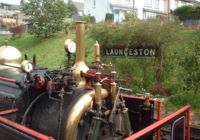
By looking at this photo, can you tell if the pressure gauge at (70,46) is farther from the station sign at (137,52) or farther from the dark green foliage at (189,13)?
the dark green foliage at (189,13)

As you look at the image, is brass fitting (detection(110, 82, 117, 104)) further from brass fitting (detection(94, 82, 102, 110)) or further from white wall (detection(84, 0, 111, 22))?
white wall (detection(84, 0, 111, 22))

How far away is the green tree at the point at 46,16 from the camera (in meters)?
29.4

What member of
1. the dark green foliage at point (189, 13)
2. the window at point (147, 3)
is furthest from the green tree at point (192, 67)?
the window at point (147, 3)

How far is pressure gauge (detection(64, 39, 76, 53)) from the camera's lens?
4188 mm

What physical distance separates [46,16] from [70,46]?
25.9 meters

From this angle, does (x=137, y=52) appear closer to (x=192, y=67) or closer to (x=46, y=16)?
(x=192, y=67)

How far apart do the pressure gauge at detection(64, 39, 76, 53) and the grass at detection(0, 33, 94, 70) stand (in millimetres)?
15965

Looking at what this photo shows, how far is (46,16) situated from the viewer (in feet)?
96.8

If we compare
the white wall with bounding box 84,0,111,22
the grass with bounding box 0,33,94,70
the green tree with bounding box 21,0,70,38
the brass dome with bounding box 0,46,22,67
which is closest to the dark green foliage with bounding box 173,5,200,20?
the green tree with bounding box 21,0,70,38

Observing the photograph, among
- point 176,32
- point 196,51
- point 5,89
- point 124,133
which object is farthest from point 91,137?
point 176,32

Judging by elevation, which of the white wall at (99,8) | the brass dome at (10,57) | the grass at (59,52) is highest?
the white wall at (99,8)

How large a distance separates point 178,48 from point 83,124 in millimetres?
8999

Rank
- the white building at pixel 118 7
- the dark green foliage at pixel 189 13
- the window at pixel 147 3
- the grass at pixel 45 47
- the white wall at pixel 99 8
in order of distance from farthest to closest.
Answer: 1. the window at pixel 147 3
2. the white building at pixel 118 7
3. the white wall at pixel 99 8
4. the dark green foliage at pixel 189 13
5. the grass at pixel 45 47

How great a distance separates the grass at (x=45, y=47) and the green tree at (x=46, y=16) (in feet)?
2.31
